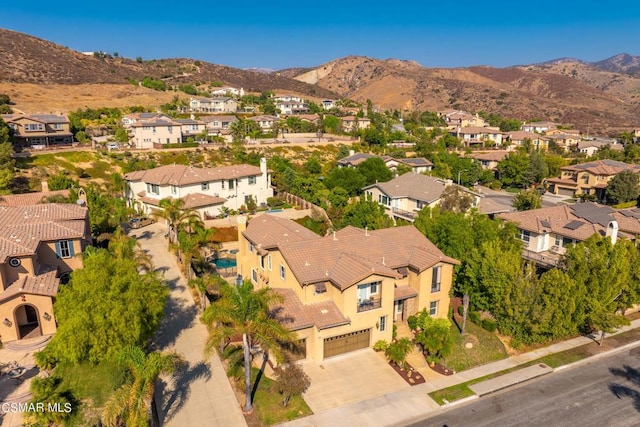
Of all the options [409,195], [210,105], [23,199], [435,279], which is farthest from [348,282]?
[210,105]

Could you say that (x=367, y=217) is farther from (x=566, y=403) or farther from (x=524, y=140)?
(x=524, y=140)

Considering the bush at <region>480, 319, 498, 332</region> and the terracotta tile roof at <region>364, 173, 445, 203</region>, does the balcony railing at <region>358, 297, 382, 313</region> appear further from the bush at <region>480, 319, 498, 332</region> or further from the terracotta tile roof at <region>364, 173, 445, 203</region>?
the terracotta tile roof at <region>364, 173, 445, 203</region>

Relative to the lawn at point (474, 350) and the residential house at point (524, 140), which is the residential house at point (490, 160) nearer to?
the residential house at point (524, 140)

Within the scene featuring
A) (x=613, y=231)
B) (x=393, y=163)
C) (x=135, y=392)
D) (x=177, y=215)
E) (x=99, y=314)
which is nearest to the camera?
(x=135, y=392)

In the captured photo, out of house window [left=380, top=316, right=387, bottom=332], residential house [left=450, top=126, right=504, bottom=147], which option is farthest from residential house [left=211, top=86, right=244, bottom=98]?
house window [left=380, top=316, right=387, bottom=332]

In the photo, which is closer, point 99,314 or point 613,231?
point 99,314

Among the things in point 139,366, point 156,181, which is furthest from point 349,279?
point 156,181
